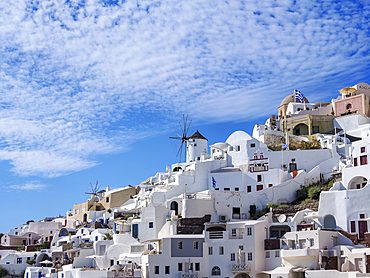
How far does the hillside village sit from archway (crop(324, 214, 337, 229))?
0.10 m

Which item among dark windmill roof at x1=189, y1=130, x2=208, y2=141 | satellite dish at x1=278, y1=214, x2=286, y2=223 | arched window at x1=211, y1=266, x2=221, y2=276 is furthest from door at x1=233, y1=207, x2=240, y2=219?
dark windmill roof at x1=189, y1=130, x2=208, y2=141

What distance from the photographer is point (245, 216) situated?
5362 centimetres

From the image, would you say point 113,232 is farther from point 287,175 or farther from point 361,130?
point 361,130

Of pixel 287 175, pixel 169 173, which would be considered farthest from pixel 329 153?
pixel 169 173

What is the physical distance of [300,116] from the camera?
72.1 m

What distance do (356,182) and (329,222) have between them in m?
5.60

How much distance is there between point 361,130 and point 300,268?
30.5 meters

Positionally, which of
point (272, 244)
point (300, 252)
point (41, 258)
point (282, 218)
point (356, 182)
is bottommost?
point (41, 258)

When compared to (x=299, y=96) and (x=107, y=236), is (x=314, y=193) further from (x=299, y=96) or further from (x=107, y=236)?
(x=107, y=236)

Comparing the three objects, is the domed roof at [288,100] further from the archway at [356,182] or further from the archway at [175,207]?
the archway at [175,207]

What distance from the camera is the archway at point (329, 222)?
47.0 m

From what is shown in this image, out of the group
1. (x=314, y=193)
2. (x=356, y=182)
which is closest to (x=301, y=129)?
(x=314, y=193)

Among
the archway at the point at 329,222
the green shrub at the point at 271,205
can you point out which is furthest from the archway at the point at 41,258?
the archway at the point at 329,222

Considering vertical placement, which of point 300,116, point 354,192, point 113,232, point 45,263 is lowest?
point 45,263
